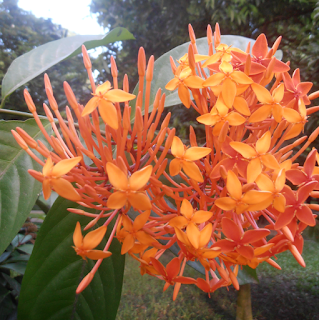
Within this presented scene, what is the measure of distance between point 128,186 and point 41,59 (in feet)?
1.76

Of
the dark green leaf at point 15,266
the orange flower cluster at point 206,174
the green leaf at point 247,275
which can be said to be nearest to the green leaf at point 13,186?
the orange flower cluster at point 206,174

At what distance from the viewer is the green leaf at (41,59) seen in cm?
59

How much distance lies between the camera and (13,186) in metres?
0.47

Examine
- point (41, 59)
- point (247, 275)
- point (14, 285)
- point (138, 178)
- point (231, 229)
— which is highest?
point (41, 59)

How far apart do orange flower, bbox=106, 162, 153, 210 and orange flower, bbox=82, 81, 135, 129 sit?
60 millimetres

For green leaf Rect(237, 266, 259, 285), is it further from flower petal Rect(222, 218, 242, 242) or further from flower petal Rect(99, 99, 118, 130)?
flower petal Rect(99, 99, 118, 130)

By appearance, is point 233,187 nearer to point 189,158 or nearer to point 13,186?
point 189,158

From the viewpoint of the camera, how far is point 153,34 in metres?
1.93

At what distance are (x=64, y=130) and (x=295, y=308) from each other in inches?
60.6

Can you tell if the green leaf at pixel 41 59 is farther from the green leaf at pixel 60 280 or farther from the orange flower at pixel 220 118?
the orange flower at pixel 220 118

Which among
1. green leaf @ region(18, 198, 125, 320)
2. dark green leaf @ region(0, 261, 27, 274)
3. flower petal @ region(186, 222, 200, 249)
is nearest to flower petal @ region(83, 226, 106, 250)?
flower petal @ region(186, 222, 200, 249)

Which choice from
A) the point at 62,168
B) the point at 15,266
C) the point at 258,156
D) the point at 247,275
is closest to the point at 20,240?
the point at 15,266

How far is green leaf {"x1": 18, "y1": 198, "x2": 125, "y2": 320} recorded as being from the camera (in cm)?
46

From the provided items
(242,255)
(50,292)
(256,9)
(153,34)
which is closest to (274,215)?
(242,255)
